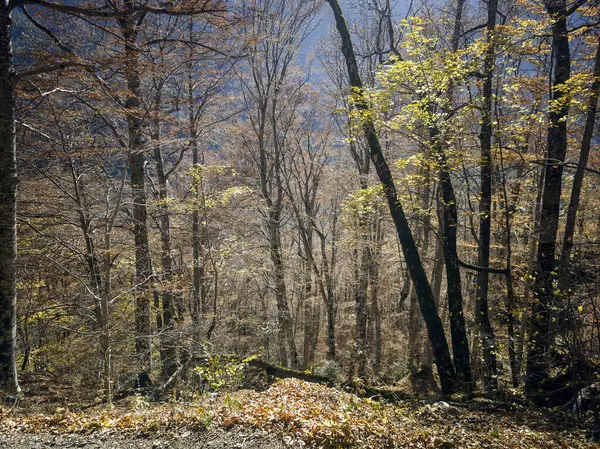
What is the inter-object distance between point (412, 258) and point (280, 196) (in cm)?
780

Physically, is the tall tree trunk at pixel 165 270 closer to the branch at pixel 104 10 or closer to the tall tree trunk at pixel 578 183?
the branch at pixel 104 10

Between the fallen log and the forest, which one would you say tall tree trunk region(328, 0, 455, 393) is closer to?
the forest

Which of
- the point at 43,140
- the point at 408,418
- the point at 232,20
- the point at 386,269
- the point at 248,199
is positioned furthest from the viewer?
the point at 386,269

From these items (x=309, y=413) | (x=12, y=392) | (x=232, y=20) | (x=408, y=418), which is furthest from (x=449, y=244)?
(x=12, y=392)

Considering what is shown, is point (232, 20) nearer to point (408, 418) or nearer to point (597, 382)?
point (408, 418)

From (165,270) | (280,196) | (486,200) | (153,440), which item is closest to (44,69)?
(153,440)

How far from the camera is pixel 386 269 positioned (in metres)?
16.0

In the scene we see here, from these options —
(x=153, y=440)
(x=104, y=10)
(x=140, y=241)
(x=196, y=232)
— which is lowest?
(x=153, y=440)

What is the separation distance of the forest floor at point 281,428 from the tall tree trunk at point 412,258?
2.81 meters

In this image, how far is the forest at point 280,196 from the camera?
544 centimetres

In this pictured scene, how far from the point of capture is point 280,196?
15133 millimetres

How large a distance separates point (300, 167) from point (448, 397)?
45.1 feet

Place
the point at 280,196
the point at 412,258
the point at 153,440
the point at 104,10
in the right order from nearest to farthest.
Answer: the point at 153,440
the point at 104,10
the point at 412,258
the point at 280,196

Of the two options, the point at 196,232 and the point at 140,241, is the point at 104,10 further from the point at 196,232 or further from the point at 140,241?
the point at 196,232
